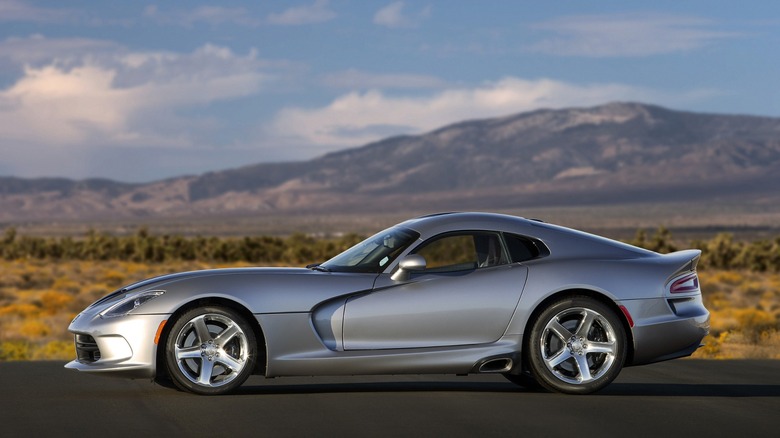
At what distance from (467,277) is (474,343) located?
0.53m

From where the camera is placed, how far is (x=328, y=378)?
1213cm

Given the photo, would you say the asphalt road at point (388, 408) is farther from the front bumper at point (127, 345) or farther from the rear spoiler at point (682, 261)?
the rear spoiler at point (682, 261)

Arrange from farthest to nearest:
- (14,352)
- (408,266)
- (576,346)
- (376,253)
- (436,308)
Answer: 1. (14,352)
2. (376,253)
3. (576,346)
4. (436,308)
5. (408,266)

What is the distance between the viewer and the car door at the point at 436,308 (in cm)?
1033

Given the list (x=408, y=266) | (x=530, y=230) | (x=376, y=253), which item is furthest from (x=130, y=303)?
(x=530, y=230)

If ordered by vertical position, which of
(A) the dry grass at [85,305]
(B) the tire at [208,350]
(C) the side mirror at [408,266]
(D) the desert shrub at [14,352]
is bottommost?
(A) the dry grass at [85,305]

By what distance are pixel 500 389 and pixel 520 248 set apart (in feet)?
4.02

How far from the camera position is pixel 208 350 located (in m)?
10.2

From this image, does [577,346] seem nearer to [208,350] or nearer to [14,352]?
[208,350]

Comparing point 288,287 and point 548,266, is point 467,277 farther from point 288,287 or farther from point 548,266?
point 288,287

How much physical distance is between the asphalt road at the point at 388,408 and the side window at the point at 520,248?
1104 mm

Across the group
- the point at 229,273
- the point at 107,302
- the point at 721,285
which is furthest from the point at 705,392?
the point at 721,285

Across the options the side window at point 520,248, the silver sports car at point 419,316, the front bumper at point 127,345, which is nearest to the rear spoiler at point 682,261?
the silver sports car at point 419,316

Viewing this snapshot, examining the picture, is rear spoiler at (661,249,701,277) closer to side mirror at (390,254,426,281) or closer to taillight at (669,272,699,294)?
taillight at (669,272,699,294)
